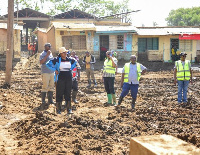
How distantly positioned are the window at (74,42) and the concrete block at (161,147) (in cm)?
2360

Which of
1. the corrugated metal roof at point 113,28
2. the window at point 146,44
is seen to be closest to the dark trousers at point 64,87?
the corrugated metal roof at point 113,28

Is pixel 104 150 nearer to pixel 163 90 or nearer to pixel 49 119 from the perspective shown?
pixel 49 119

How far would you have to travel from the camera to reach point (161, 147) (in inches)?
126

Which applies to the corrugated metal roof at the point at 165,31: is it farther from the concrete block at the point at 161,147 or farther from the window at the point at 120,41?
the concrete block at the point at 161,147

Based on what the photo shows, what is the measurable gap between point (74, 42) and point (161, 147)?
24.0 m

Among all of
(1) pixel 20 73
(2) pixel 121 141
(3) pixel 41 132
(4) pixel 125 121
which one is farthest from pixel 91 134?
(1) pixel 20 73

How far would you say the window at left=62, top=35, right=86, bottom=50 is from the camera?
26656 mm

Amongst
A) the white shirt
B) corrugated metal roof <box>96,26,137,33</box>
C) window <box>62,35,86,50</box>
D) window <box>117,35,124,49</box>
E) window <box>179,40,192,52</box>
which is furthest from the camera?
Result: window <box>179,40,192,52</box>

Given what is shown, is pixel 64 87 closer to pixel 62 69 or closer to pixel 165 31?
pixel 62 69

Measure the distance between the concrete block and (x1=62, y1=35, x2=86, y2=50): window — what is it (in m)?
23.6

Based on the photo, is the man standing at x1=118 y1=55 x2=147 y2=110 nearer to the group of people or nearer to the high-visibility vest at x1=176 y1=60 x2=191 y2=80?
the group of people

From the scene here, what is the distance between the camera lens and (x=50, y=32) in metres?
28.5

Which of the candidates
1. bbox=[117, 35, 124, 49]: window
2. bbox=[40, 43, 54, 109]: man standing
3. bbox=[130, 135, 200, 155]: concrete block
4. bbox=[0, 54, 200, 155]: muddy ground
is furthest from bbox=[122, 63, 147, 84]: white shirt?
bbox=[117, 35, 124, 49]: window

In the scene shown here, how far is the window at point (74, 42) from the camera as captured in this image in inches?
1049
